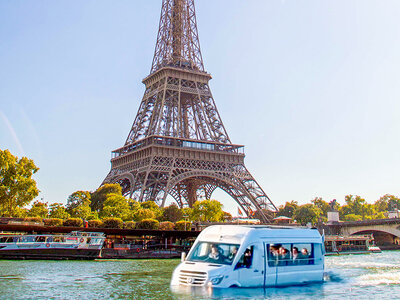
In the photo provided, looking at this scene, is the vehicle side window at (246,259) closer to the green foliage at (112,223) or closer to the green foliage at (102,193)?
the green foliage at (112,223)

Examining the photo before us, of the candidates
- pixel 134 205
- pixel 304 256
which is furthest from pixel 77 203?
pixel 304 256

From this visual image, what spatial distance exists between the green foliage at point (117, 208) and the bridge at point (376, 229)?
4100cm

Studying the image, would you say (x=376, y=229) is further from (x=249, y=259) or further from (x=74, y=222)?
(x=249, y=259)

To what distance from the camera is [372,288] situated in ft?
67.7

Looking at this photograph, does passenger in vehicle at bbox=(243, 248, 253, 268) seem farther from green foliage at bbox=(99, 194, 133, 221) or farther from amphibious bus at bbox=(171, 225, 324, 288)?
green foliage at bbox=(99, 194, 133, 221)

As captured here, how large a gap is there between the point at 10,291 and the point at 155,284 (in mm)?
6622

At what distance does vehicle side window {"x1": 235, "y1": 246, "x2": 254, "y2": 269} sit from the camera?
16.7m

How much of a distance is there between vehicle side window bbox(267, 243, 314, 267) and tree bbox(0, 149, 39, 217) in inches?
2009

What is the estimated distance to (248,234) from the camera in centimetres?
1727

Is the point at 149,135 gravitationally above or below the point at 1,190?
above

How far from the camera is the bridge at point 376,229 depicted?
8269 cm

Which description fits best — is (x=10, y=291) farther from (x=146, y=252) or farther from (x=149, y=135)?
(x=149, y=135)

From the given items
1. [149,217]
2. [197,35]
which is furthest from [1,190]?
[197,35]

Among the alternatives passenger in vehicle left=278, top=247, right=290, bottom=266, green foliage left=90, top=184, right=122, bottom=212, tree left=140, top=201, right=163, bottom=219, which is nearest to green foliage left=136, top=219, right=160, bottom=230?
tree left=140, top=201, right=163, bottom=219
